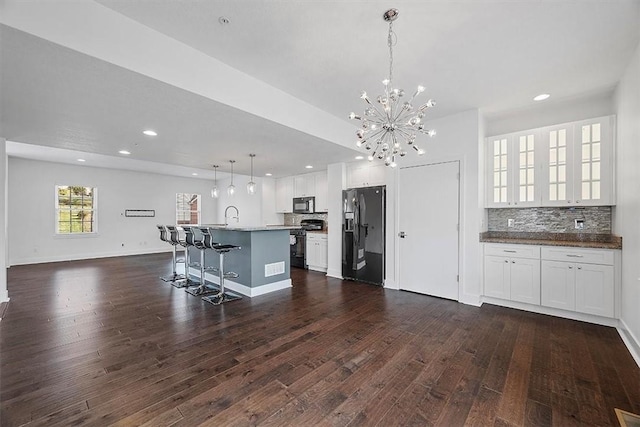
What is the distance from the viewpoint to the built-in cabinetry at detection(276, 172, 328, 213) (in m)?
6.51

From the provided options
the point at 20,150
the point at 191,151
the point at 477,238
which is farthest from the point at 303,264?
the point at 20,150

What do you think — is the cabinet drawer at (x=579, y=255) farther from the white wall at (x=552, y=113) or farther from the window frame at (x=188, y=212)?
the window frame at (x=188, y=212)

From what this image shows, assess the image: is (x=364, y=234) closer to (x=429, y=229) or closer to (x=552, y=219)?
(x=429, y=229)

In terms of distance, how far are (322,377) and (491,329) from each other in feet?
6.85

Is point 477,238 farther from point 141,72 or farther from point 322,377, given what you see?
point 141,72

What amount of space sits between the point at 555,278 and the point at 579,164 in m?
1.47

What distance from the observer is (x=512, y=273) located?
141 inches

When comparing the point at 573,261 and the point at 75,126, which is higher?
the point at 75,126

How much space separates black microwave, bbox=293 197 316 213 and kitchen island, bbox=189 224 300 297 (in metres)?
1.91

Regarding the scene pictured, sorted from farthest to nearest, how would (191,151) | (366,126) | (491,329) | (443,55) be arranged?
(191,151) → (491,329) → (443,55) → (366,126)

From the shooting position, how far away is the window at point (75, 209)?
7.38m

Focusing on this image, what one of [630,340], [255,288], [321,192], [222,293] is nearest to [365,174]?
[321,192]

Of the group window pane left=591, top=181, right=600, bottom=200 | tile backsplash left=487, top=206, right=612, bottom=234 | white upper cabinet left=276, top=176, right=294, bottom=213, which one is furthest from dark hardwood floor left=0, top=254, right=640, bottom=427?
white upper cabinet left=276, top=176, right=294, bottom=213

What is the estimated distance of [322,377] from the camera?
6.92 feet
